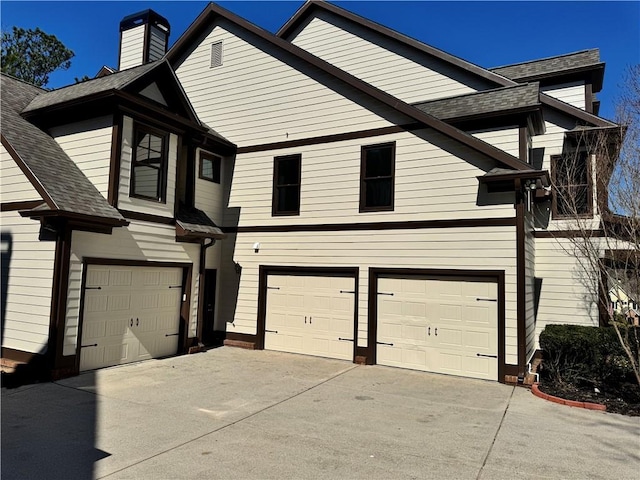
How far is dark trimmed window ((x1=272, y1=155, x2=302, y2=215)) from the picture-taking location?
11.7m

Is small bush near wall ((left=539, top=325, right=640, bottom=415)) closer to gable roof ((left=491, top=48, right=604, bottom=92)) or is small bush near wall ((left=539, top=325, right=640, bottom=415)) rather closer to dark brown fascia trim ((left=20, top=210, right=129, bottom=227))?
gable roof ((left=491, top=48, right=604, bottom=92))

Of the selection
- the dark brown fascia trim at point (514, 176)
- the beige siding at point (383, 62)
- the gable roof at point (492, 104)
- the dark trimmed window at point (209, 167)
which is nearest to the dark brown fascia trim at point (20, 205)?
the dark trimmed window at point (209, 167)

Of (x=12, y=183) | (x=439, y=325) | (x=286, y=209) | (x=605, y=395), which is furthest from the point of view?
(x=286, y=209)

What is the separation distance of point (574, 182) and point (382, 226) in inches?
177

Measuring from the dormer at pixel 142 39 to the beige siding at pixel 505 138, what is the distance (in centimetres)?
1006

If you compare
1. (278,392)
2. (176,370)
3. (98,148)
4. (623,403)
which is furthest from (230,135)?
(623,403)

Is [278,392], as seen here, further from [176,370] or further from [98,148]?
[98,148]

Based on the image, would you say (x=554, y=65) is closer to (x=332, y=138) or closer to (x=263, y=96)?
(x=332, y=138)

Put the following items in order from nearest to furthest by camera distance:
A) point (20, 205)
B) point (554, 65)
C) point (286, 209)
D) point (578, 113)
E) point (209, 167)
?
1. point (20, 205)
2. point (578, 113)
3. point (286, 209)
4. point (209, 167)
5. point (554, 65)

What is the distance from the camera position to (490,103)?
34.3 ft

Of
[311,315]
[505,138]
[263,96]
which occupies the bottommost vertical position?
[311,315]

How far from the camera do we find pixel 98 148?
930 cm

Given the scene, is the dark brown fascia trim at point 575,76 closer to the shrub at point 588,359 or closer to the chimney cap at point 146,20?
the shrub at point 588,359

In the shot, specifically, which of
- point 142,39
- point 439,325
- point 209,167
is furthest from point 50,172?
point 439,325
